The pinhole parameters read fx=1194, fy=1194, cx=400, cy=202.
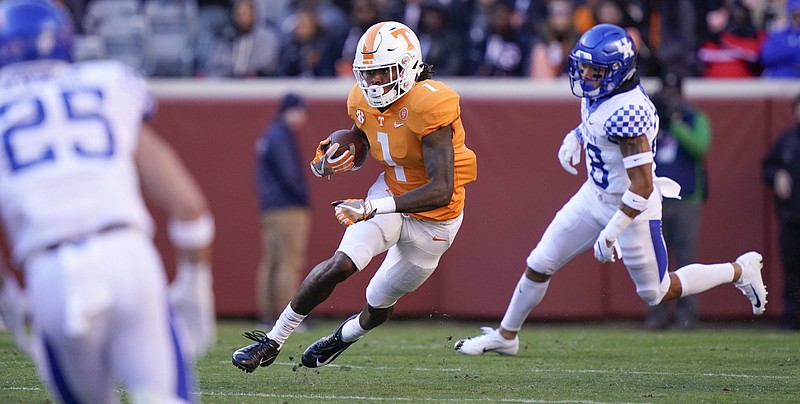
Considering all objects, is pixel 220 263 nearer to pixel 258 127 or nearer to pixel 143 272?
pixel 258 127

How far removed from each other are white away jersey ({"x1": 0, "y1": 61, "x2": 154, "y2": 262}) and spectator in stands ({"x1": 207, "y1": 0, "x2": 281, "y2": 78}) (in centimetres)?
730

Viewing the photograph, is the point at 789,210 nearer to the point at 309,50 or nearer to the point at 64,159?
the point at 309,50

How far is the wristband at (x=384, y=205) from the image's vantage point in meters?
5.22

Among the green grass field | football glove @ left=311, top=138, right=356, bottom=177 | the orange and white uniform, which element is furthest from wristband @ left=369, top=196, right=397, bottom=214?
the green grass field

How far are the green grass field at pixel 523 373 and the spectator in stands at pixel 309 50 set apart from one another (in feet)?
9.62

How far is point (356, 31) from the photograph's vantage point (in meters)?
10.4

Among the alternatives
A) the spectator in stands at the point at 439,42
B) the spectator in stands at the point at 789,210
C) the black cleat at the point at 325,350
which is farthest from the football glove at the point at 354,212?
the spectator in stands at the point at 439,42

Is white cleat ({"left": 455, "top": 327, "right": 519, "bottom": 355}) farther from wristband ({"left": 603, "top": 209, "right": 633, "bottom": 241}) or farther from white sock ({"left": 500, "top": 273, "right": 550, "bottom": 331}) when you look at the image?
wristband ({"left": 603, "top": 209, "right": 633, "bottom": 241})

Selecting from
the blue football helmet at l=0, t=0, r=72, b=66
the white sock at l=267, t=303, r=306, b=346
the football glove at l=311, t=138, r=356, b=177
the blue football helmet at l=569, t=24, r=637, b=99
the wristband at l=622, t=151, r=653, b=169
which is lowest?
the white sock at l=267, t=303, r=306, b=346

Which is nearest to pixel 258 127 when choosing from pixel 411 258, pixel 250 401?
pixel 411 258

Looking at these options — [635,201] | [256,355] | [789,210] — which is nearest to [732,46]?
[789,210]

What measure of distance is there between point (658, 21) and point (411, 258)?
519cm

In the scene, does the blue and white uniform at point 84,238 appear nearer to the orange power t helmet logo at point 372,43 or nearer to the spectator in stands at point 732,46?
the orange power t helmet logo at point 372,43

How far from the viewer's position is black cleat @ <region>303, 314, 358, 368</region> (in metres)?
5.85
